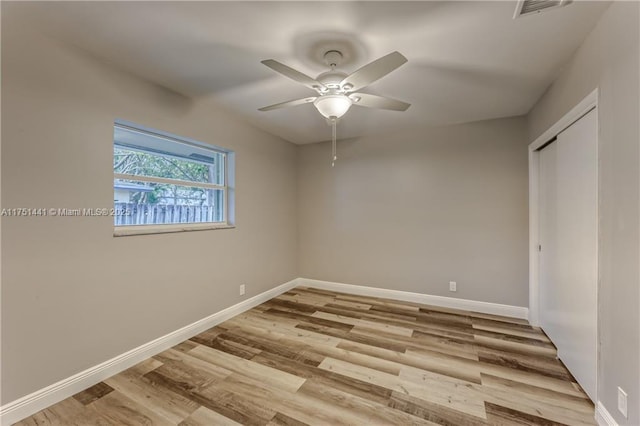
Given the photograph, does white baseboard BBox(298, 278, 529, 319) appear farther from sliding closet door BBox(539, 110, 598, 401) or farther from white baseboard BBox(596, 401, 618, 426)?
white baseboard BBox(596, 401, 618, 426)

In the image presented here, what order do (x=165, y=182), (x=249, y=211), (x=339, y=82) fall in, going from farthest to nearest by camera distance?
(x=249, y=211) < (x=165, y=182) < (x=339, y=82)

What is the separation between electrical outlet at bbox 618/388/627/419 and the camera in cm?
132

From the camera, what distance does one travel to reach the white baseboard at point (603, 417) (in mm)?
1432

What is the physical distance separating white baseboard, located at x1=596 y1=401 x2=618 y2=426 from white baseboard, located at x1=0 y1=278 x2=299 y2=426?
3.17m

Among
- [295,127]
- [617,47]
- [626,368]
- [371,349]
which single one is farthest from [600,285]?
[295,127]

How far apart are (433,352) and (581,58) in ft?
8.31

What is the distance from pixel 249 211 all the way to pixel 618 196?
329 centimetres

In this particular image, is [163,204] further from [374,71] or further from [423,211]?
[423,211]

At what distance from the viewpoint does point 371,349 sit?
8.07ft

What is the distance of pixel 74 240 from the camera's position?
6.14 feet

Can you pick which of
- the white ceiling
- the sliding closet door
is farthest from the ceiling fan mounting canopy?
the sliding closet door

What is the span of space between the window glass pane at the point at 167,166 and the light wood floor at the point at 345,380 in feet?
5.55

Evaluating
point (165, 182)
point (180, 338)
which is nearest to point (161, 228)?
point (165, 182)

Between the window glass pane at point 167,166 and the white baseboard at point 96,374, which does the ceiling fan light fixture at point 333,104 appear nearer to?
the window glass pane at point 167,166
